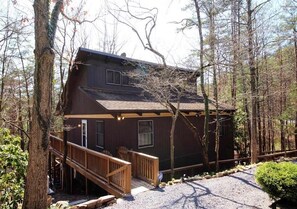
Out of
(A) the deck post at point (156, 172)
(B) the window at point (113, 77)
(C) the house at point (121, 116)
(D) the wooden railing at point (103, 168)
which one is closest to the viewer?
(D) the wooden railing at point (103, 168)

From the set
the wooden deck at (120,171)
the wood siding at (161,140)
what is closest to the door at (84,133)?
the wood siding at (161,140)

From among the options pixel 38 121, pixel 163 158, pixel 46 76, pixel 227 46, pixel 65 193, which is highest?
pixel 227 46

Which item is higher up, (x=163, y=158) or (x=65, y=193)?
(x=163, y=158)

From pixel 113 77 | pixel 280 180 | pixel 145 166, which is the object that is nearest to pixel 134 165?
pixel 145 166

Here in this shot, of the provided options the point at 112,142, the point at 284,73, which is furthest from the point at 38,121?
the point at 284,73

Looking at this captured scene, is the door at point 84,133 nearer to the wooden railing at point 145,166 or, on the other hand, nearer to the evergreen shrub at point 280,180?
the wooden railing at point 145,166

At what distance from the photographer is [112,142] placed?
385 inches

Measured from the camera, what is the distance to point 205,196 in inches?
222

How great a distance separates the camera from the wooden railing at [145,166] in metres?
6.66

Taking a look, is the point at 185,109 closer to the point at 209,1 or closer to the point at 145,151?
the point at 145,151

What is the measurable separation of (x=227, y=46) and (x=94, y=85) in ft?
21.3

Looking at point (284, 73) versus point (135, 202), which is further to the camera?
point (284, 73)

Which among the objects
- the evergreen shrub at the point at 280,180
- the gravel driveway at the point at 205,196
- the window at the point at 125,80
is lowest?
the gravel driveway at the point at 205,196

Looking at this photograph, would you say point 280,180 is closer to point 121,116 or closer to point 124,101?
point 121,116
